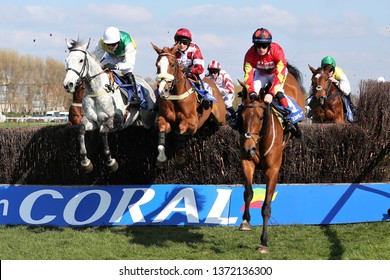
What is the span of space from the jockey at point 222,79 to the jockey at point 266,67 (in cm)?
337

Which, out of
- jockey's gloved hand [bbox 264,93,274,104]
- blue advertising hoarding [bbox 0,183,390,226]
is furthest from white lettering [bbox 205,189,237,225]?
jockey's gloved hand [bbox 264,93,274,104]

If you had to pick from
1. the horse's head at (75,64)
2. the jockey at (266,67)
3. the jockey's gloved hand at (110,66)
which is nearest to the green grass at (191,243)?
the jockey at (266,67)

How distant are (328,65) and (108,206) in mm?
5802

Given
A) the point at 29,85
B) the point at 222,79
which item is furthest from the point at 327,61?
the point at 29,85

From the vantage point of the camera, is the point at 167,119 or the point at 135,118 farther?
the point at 135,118

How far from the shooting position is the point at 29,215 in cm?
940

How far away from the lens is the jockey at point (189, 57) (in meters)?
9.26

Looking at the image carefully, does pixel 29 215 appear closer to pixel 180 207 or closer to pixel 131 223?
pixel 131 223

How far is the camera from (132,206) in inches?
369

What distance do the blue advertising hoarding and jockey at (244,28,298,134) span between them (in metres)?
1.36

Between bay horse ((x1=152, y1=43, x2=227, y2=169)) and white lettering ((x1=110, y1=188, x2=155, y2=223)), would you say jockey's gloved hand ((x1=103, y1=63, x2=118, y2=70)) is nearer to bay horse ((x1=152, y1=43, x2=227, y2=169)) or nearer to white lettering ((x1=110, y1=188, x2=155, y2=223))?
bay horse ((x1=152, y1=43, x2=227, y2=169))

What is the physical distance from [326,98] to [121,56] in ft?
15.3

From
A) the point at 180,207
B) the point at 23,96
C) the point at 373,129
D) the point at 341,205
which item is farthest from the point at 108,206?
the point at 23,96

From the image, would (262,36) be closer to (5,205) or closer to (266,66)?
(266,66)
